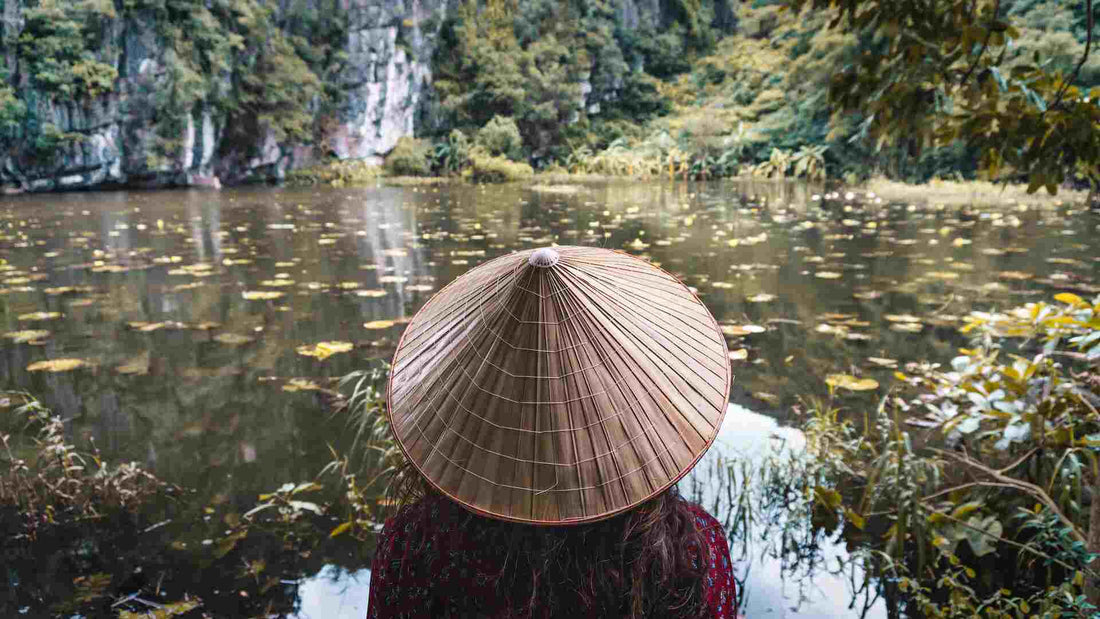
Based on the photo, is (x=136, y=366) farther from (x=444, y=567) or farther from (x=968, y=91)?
(x=968, y=91)

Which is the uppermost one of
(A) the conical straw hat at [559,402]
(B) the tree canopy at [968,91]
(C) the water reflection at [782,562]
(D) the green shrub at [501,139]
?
(D) the green shrub at [501,139]

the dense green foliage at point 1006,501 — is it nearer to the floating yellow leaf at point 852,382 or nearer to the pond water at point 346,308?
the pond water at point 346,308

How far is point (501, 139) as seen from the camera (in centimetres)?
1991

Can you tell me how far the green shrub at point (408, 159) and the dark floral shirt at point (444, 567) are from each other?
Answer: 64.9ft

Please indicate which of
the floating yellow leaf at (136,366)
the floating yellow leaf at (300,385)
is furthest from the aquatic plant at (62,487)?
the floating yellow leaf at (136,366)

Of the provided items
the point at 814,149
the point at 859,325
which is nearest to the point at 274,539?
the point at 859,325

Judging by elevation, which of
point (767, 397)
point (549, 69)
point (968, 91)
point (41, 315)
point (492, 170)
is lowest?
point (767, 397)

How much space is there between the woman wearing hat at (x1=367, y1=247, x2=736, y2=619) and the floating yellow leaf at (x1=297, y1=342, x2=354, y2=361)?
245 centimetres

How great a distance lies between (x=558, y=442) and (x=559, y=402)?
4cm

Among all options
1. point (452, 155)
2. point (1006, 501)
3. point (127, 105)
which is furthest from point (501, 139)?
point (1006, 501)

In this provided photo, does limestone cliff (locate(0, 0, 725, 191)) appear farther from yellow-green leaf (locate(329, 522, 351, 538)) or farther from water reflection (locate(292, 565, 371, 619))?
water reflection (locate(292, 565, 371, 619))

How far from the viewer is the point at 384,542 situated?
2.69 feet

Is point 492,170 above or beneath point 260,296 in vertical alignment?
above

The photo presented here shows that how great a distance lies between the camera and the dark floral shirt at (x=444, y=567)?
2.38ft
